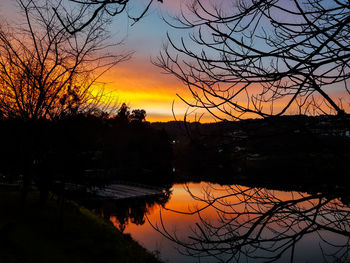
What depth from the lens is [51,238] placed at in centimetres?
1142

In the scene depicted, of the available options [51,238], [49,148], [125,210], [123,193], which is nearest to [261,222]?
[51,238]

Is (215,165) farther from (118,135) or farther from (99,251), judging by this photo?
(118,135)

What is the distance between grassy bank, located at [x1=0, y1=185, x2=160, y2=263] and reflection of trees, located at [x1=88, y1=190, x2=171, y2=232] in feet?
34.9

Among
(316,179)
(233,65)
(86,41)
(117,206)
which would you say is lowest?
(117,206)

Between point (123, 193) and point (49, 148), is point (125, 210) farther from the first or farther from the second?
point (49, 148)

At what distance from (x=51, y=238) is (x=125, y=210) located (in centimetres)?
1926

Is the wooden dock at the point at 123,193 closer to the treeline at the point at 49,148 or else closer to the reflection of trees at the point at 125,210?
the reflection of trees at the point at 125,210

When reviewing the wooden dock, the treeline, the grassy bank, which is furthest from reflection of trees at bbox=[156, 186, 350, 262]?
the wooden dock

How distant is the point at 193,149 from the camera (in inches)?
97.5

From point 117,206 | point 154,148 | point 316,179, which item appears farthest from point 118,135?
point 316,179

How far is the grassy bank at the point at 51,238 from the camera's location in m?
9.39

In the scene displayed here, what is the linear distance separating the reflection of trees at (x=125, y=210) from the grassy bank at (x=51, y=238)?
1063cm

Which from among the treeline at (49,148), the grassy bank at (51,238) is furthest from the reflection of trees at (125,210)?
the grassy bank at (51,238)

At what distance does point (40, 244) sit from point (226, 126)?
10.1 m
